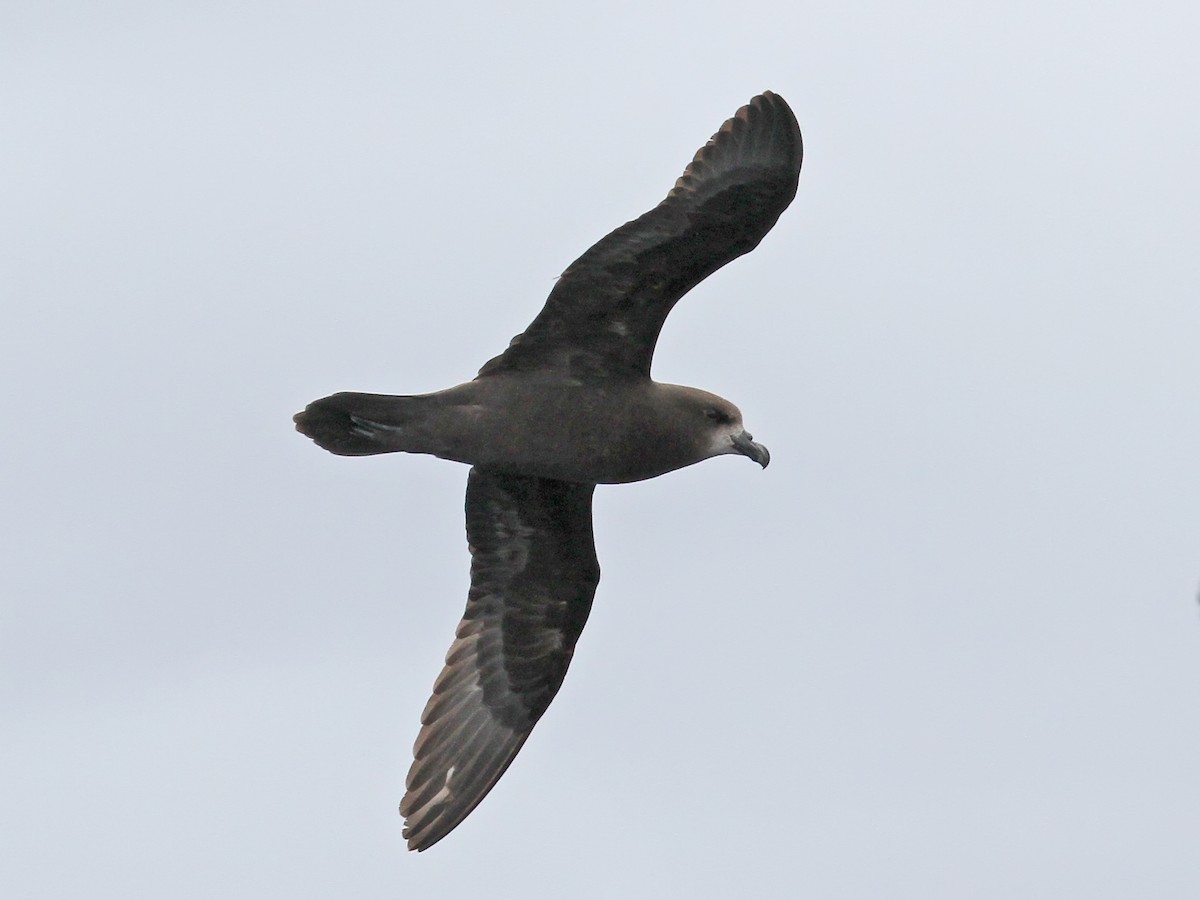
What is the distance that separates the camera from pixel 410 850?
12.5m

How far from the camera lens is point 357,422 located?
11391 mm

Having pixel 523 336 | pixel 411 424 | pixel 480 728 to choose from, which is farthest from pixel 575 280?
pixel 480 728

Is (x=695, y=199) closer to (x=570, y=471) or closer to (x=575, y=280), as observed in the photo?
(x=575, y=280)

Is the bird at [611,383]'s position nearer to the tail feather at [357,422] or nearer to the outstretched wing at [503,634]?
the tail feather at [357,422]

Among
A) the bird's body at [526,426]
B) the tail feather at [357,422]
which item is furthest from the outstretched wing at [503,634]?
the tail feather at [357,422]

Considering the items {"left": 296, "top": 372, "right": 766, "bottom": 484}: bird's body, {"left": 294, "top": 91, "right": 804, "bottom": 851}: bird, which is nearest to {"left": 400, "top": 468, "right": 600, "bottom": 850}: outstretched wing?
{"left": 294, "top": 91, "right": 804, "bottom": 851}: bird

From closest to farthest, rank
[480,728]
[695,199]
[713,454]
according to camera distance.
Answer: [695,199] < [713,454] < [480,728]

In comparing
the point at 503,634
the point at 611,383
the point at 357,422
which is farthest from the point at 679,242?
the point at 503,634

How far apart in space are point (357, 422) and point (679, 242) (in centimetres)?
203

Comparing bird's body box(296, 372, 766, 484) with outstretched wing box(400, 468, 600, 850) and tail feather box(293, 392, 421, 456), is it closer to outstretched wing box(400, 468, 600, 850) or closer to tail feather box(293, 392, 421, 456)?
tail feather box(293, 392, 421, 456)

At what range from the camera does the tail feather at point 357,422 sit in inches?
444

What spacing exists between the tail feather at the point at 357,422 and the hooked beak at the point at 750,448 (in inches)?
76.0

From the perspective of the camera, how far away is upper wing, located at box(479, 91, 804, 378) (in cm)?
1124

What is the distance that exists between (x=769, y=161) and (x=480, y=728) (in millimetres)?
4047
